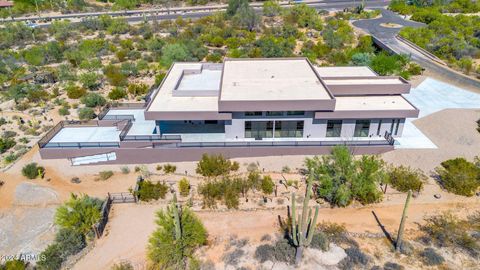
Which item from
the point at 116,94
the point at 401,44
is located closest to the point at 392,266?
the point at 116,94

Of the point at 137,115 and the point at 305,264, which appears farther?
the point at 137,115

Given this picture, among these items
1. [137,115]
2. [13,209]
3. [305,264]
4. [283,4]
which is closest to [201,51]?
[137,115]

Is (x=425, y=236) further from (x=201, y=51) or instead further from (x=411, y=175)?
(x=201, y=51)

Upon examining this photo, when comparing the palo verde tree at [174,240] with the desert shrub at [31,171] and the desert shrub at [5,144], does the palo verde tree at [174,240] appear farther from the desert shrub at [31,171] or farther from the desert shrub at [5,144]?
the desert shrub at [5,144]

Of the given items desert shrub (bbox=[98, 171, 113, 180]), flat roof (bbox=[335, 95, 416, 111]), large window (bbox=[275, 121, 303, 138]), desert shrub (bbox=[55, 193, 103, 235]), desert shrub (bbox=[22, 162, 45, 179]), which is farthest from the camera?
flat roof (bbox=[335, 95, 416, 111])

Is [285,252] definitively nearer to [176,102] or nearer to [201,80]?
[176,102]

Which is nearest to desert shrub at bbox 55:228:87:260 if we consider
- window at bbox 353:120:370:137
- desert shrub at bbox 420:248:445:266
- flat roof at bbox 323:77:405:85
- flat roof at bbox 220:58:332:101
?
flat roof at bbox 220:58:332:101

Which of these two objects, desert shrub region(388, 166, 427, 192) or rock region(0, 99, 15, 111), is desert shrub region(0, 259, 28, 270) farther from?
rock region(0, 99, 15, 111)
